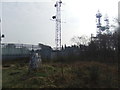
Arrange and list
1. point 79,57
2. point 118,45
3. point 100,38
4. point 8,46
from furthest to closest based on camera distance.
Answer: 1. point 8,46
2. point 100,38
3. point 79,57
4. point 118,45

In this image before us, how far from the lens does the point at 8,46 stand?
41.2 metres

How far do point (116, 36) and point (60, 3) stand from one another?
13412 millimetres

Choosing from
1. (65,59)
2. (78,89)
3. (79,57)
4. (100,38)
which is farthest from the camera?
(100,38)

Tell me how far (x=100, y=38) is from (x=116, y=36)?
17.8 feet

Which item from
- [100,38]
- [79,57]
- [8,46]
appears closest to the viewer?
[79,57]

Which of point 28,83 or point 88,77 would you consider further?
point 88,77

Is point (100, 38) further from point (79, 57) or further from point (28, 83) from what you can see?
point (28, 83)

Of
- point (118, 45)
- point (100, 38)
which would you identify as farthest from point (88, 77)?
point (100, 38)

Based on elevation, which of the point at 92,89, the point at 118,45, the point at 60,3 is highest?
the point at 60,3

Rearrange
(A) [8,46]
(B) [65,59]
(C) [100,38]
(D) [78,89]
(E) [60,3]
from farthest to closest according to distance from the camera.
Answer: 1. (A) [8,46]
2. (E) [60,3]
3. (C) [100,38]
4. (B) [65,59]
5. (D) [78,89]

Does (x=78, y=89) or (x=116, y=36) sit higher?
(x=116, y=36)

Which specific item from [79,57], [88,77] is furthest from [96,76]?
[79,57]

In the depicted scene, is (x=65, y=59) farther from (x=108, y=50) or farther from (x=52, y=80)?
(x=52, y=80)

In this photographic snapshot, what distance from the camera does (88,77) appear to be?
12164 mm
